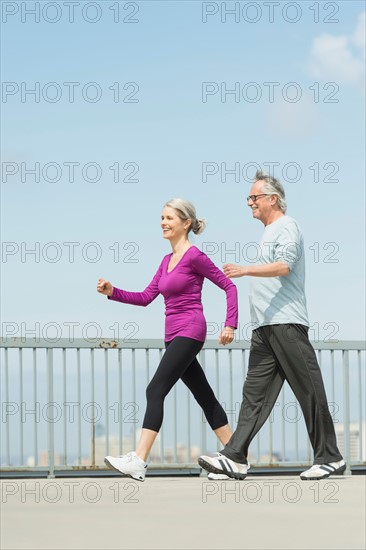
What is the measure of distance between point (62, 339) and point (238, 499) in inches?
151

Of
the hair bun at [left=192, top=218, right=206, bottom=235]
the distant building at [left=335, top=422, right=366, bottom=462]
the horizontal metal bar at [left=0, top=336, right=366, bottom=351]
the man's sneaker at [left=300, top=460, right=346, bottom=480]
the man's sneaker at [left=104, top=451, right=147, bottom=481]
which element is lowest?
the distant building at [left=335, top=422, right=366, bottom=462]

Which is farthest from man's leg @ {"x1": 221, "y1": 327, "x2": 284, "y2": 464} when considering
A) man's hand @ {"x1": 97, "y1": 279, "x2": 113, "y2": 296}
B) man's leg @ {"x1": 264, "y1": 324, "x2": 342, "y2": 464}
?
man's hand @ {"x1": 97, "y1": 279, "x2": 113, "y2": 296}

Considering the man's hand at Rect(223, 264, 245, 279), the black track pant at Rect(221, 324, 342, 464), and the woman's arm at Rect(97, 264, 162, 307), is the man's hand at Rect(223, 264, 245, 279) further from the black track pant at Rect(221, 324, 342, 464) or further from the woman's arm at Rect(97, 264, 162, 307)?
the woman's arm at Rect(97, 264, 162, 307)

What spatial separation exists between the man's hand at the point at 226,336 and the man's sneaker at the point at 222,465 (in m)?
0.83

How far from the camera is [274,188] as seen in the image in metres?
7.50

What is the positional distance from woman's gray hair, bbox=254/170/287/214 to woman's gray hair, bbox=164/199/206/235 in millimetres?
509

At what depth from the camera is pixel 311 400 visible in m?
7.25

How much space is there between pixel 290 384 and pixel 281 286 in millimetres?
672

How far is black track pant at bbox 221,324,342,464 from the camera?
7.25 m

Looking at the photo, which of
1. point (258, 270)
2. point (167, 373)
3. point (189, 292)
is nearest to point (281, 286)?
point (258, 270)

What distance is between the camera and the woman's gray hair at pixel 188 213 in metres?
7.57

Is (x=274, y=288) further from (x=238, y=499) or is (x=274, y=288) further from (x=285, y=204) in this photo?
(x=238, y=499)

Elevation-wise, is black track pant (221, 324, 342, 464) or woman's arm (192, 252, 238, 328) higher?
woman's arm (192, 252, 238, 328)

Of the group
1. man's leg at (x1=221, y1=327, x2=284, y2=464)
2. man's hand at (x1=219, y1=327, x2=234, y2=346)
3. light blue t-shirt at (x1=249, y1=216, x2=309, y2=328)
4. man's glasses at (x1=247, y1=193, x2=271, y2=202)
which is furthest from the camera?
man's glasses at (x1=247, y1=193, x2=271, y2=202)
